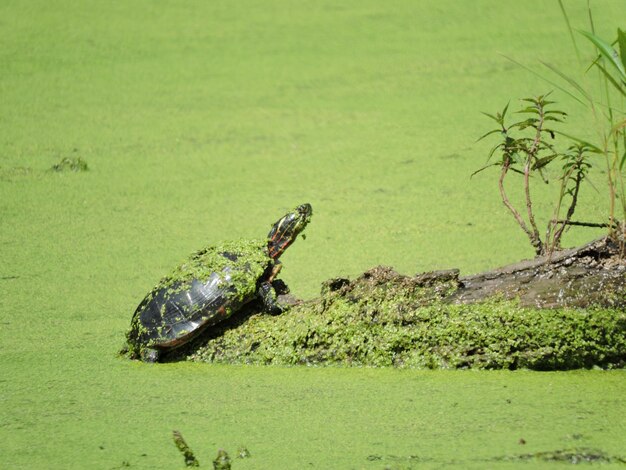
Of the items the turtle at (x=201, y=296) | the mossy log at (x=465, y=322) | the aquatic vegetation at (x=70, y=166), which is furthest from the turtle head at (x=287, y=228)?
the aquatic vegetation at (x=70, y=166)

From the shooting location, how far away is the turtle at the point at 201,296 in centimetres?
246

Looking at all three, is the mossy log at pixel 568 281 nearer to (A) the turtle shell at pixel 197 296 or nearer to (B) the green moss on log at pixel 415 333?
(B) the green moss on log at pixel 415 333

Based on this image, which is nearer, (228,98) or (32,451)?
(32,451)

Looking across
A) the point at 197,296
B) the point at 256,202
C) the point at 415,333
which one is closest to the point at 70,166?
the point at 256,202

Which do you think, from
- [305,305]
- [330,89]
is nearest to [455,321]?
[305,305]

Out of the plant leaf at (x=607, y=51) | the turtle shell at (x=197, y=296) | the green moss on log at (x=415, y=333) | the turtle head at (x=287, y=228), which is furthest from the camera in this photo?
the turtle head at (x=287, y=228)

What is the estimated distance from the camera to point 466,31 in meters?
4.97

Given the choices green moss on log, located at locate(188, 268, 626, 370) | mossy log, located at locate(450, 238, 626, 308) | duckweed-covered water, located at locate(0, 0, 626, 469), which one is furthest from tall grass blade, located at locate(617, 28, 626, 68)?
duckweed-covered water, located at locate(0, 0, 626, 469)

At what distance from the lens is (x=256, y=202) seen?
376cm

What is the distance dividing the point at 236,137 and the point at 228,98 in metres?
0.42

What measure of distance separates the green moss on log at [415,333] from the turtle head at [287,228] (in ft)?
1.35

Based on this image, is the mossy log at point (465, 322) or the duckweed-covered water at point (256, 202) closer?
the duckweed-covered water at point (256, 202)

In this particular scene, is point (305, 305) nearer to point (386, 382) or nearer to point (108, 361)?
point (386, 382)

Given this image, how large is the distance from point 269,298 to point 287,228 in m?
0.44
